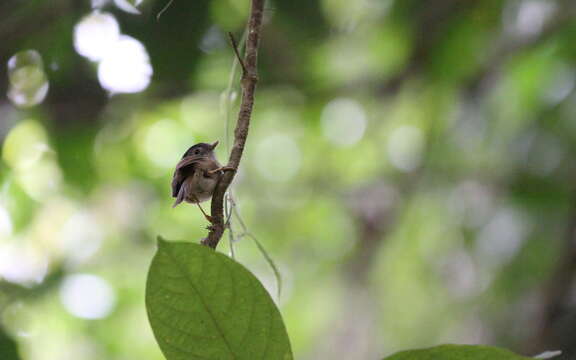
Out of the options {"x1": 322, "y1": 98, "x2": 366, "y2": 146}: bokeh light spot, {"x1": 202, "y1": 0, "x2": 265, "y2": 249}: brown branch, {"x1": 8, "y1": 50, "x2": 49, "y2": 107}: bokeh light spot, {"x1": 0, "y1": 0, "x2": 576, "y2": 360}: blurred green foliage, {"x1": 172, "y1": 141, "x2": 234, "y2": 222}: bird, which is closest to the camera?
{"x1": 202, "y1": 0, "x2": 265, "y2": 249}: brown branch

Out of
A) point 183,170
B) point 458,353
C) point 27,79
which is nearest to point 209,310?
point 458,353

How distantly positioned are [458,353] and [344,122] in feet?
13.6

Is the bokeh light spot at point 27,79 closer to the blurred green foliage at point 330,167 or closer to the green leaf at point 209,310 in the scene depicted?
the blurred green foliage at point 330,167

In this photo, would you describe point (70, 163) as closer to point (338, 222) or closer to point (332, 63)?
point (332, 63)

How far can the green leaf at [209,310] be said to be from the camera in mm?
938

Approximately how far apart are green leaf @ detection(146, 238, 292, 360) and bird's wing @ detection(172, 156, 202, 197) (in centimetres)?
43

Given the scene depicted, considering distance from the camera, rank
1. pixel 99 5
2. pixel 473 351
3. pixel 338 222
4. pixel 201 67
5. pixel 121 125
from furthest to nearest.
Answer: pixel 338 222, pixel 121 125, pixel 201 67, pixel 99 5, pixel 473 351

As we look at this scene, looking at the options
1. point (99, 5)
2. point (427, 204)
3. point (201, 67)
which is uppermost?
point (99, 5)

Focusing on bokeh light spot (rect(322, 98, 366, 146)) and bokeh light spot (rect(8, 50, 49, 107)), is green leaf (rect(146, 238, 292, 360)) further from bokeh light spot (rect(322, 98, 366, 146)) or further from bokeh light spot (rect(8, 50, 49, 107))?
bokeh light spot (rect(322, 98, 366, 146))

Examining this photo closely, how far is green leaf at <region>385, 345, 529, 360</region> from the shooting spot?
3.01ft

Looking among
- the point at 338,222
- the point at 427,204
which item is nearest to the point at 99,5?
the point at 427,204

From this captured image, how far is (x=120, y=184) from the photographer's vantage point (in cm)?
465

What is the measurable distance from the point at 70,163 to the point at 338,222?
2.59m

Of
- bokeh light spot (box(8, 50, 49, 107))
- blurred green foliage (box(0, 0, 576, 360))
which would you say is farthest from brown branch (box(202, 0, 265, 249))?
bokeh light spot (box(8, 50, 49, 107))
